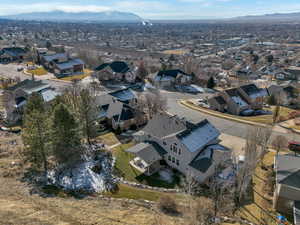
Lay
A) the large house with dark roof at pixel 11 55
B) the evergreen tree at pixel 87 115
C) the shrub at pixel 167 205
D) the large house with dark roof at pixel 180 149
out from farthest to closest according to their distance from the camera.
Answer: the large house with dark roof at pixel 11 55 → the evergreen tree at pixel 87 115 → the large house with dark roof at pixel 180 149 → the shrub at pixel 167 205

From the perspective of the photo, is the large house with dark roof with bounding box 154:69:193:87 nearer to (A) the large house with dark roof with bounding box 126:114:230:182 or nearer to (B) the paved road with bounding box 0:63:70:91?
(B) the paved road with bounding box 0:63:70:91

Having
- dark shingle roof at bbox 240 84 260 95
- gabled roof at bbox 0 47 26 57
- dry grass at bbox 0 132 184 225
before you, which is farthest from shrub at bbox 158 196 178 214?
gabled roof at bbox 0 47 26 57

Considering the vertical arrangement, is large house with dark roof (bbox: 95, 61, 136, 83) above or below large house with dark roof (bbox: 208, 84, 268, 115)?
above

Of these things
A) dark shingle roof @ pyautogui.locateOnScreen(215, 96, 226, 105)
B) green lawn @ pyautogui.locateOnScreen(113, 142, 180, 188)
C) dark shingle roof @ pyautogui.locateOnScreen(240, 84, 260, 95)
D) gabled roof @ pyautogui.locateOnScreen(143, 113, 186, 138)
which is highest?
dark shingle roof @ pyautogui.locateOnScreen(240, 84, 260, 95)

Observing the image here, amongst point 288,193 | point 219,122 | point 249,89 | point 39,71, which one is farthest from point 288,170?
point 39,71

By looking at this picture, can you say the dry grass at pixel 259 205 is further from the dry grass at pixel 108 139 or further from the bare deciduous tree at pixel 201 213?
the dry grass at pixel 108 139

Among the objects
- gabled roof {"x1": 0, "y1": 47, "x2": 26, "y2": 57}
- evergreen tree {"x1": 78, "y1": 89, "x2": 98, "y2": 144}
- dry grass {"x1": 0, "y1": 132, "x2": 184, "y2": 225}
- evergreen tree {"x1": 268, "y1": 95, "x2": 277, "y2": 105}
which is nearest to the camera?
dry grass {"x1": 0, "y1": 132, "x2": 184, "y2": 225}

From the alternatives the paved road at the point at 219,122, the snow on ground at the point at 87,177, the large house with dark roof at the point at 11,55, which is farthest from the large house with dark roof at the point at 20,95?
the large house with dark roof at the point at 11,55
